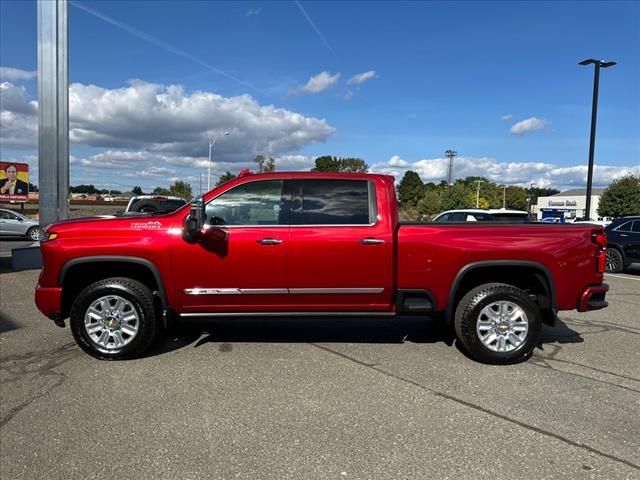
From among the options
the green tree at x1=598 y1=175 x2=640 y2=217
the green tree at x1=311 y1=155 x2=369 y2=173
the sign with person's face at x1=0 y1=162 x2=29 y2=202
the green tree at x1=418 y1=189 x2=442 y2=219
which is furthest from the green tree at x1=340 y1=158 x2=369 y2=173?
the sign with person's face at x1=0 y1=162 x2=29 y2=202

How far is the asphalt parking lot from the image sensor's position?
3172 mm

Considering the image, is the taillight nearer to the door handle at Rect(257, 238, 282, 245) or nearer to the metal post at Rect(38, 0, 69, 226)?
the door handle at Rect(257, 238, 282, 245)

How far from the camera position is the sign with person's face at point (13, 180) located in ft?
116

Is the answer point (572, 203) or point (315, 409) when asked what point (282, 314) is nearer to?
point (315, 409)

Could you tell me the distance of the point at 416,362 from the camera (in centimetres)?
512

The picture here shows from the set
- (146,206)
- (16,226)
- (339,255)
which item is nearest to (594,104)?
(146,206)

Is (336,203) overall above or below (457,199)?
below

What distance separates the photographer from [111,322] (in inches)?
201

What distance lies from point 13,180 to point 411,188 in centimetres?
8180

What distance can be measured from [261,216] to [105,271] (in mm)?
1783

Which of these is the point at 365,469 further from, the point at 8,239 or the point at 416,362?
the point at 8,239

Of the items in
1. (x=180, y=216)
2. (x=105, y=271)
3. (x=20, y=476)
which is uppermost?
(x=180, y=216)

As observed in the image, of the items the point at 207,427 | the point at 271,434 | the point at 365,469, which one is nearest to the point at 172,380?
the point at 207,427

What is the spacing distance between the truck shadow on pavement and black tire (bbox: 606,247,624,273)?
7.88 meters
